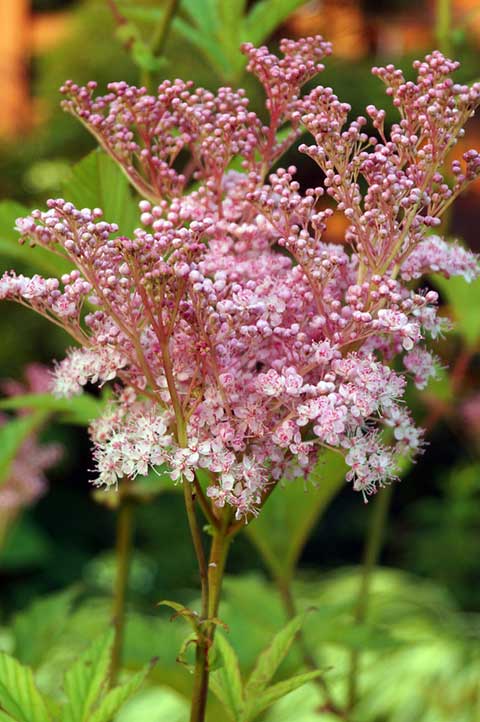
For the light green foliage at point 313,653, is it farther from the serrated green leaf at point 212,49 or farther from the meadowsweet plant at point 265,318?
the serrated green leaf at point 212,49

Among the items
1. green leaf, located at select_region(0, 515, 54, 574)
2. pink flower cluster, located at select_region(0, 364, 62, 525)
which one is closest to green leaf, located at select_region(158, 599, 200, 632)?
pink flower cluster, located at select_region(0, 364, 62, 525)

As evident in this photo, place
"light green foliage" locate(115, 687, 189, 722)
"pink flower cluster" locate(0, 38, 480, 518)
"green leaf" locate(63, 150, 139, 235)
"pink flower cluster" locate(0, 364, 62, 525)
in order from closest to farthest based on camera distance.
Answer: "pink flower cluster" locate(0, 38, 480, 518)
"green leaf" locate(63, 150, 139, 235)
"pink flower cluster" locate(0, 364, 62, 525)
"light green foliage" locate(115, 687, 189, 722)

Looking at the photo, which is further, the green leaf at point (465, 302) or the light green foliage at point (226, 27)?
the green leaf at point (465, 302)

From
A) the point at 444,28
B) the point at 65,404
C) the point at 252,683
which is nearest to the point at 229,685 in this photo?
the point at 252,683

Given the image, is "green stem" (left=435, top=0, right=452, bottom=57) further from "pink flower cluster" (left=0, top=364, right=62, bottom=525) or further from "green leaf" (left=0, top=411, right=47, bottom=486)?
"pink flower cluster" (left=0, top=364, right=62, bottom=525)

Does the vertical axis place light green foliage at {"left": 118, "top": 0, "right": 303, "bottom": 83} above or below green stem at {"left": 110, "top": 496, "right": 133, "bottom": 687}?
above

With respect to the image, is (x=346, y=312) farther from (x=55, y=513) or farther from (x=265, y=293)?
(x=55, y=513)

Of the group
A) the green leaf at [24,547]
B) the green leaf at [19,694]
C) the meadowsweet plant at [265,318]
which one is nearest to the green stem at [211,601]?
the meadowsweet plant at [265,318]
